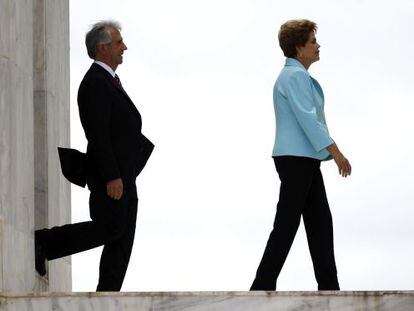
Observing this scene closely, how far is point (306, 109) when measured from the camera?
38.1 ft

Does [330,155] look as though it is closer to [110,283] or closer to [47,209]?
[110,283]

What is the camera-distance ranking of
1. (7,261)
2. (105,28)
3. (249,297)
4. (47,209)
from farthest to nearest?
(47,209) → (105,28) → (7,261) → (249,297)

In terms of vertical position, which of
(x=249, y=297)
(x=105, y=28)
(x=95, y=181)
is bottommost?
(x=249, y=297)

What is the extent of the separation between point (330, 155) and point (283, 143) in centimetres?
36

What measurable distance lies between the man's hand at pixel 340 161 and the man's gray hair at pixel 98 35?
200cm

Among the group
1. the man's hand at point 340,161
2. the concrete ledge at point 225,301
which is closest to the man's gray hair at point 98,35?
the man's hand at point 340,161

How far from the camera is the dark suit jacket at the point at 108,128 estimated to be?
38.9 ft

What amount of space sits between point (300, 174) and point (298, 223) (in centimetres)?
37

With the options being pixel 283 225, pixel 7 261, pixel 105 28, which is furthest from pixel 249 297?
pixel 105 28

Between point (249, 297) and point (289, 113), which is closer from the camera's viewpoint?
point (249, 297)

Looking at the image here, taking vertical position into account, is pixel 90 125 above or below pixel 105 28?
below

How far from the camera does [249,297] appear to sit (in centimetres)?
1054

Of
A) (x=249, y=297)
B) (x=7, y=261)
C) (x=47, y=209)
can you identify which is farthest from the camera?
(x=47, y=209)

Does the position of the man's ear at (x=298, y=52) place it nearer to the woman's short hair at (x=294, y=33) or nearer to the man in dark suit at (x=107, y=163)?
the woman's short hair at (x=294, y=33)
